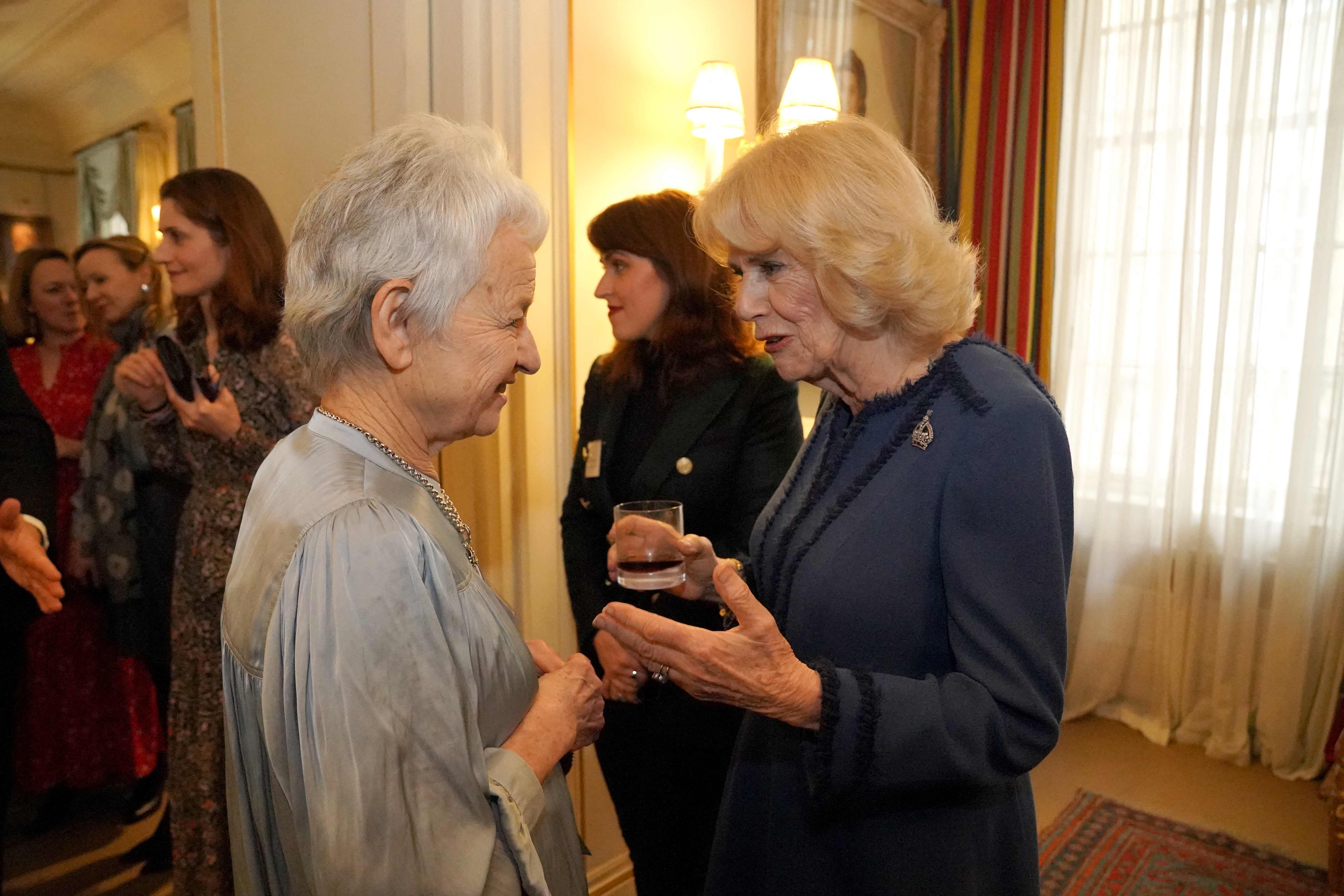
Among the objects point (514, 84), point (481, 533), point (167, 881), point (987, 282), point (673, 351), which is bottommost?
point (167, 881)

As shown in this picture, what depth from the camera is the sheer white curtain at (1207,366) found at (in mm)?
3246

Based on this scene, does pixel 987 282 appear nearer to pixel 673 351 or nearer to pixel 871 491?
pixel 673 351

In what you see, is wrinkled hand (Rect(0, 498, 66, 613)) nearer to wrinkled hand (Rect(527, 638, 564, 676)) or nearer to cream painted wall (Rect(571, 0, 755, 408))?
wrinkled hand (Rect(527, 638, 564, 676))

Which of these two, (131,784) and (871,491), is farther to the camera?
(131,784)

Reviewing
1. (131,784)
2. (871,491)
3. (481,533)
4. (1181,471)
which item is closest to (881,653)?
(871,491)

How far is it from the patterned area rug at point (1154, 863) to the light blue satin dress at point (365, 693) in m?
2.46

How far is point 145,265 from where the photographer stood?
2193 millimetres

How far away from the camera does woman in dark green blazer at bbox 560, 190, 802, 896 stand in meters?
1.96

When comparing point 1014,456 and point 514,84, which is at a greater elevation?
point 514,84

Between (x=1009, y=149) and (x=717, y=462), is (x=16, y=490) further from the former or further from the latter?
(x=1009, y=149)

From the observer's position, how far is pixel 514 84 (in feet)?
7.18

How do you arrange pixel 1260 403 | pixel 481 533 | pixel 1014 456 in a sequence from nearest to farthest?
pixel 1014 456 < pixel 481 533 < pixel 1260 403

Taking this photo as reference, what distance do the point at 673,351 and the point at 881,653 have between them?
1075 millimetres

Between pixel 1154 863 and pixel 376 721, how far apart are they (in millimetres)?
2953
